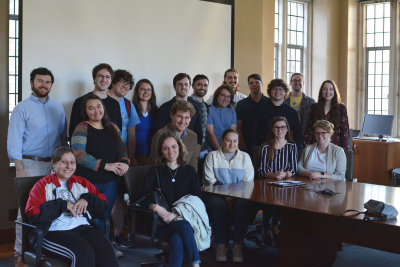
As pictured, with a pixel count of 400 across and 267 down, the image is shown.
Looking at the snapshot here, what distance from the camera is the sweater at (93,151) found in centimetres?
307

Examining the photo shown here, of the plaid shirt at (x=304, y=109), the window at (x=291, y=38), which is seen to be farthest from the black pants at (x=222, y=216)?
the window at (x=291, y=38)

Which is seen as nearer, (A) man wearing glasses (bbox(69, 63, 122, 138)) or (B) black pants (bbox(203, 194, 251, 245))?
(B) black pants (bbox(203, 194, 251, 245))

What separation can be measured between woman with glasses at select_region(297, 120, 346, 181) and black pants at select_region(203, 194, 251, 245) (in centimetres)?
80

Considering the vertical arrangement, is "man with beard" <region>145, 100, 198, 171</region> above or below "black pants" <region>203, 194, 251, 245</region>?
above

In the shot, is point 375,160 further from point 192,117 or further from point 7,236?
point 7,236

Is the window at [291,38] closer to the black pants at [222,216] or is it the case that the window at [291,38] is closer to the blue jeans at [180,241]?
the black pants at [222,216]

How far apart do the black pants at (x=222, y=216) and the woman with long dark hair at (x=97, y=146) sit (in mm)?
764

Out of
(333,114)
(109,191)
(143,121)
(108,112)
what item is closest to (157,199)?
(109,191)

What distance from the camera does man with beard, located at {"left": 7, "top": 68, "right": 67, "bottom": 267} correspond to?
324 cm

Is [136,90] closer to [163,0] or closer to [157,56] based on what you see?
[157,56]

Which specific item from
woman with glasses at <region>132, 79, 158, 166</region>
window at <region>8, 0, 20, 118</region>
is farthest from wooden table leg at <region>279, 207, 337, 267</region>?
window at <region>8, 0, 20, 118</region>

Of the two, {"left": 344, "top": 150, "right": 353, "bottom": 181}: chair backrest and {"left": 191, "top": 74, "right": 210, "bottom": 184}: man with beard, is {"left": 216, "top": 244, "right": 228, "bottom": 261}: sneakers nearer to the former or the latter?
{"left": 191, "top": 74, "right": 210, "bottom": 184}: man with beard

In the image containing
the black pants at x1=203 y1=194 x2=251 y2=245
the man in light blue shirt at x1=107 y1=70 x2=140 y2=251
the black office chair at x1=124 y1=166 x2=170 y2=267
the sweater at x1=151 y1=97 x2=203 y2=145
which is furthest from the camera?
the sweater at x1=151 y1=97 x2=203 y2=145

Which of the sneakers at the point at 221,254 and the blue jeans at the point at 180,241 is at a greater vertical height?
the blue jeans at the point at 180,241
